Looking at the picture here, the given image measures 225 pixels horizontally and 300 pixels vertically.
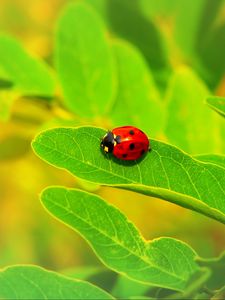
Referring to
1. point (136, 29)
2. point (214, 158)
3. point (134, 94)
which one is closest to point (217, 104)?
point (214, 158)

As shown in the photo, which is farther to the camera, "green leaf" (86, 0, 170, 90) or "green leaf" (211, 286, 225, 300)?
"green leaf" (86, 0, 170, 90)

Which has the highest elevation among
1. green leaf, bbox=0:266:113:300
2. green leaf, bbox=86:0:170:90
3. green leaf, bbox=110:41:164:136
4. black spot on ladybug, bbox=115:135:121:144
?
green leaf, bbox=86:0:170:90

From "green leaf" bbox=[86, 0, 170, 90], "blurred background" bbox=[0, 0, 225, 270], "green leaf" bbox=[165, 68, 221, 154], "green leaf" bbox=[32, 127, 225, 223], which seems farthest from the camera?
"green leaf" bbox=[86, 0, 170, 90]

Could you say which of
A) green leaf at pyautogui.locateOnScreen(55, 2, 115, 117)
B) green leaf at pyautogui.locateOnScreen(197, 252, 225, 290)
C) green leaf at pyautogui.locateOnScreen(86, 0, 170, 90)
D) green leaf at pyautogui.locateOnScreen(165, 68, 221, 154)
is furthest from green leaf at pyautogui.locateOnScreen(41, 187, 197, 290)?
green leaf at pyautogui.locateOnScreen(86, 0, 170, 90)

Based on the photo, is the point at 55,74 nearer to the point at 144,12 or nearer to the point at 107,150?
the point at 144,12

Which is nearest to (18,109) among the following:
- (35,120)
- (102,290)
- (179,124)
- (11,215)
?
(35,120)

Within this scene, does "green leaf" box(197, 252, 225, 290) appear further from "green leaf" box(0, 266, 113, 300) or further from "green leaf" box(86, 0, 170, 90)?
"green leaf" box(86, 0, 170, 90)
